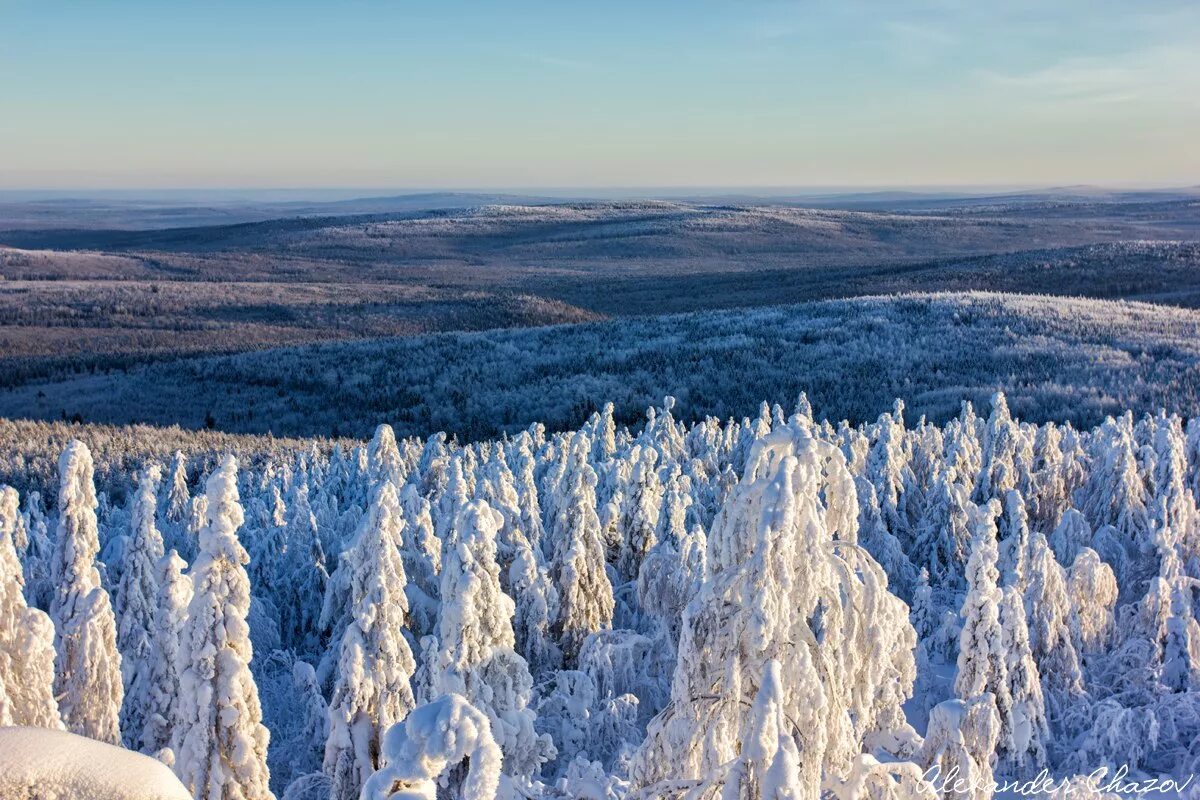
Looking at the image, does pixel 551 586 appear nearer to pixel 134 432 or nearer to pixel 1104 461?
pixel 1104 461

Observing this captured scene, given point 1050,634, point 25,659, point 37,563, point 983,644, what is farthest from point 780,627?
point 37,563

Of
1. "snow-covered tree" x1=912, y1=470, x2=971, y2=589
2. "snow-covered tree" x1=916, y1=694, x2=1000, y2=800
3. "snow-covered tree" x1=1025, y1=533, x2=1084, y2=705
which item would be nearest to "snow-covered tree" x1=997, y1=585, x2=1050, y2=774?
"snow-covered tree" x1=1025, y1=533, x2=1084, y2=705

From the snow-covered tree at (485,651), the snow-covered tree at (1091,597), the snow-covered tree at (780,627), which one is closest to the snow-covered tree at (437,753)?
the snow-covered tree at (780,627)

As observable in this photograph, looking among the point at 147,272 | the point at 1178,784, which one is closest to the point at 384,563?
the point at 1178,784

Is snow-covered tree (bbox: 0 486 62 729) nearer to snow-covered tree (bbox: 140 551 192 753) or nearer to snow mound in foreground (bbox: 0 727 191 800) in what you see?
snow-covered tree (bbox: 140 551 192 753)

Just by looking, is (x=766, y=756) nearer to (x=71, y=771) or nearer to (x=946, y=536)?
(x=71, y=771)

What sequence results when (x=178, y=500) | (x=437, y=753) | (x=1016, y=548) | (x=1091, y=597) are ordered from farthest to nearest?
(x=178, y=500), (x=1016, y=548), (x=1091, y=597), (x=437, y=753)

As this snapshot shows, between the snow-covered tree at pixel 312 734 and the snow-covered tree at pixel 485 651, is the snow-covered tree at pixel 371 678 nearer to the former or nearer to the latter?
the snow-covered tree at pixel 485 651
